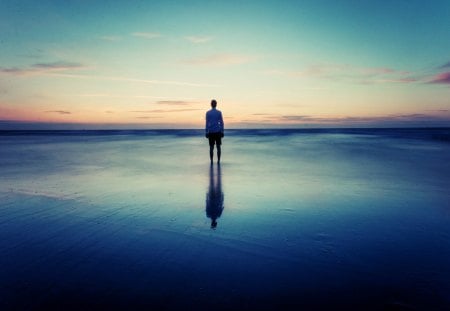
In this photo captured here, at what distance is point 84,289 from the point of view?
2.32m

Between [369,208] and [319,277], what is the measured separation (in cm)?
255

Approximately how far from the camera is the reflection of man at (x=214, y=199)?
426 centimetres

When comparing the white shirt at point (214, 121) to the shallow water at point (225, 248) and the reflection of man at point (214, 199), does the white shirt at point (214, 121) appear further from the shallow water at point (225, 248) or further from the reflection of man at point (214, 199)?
the shallow water at point (225, 248)

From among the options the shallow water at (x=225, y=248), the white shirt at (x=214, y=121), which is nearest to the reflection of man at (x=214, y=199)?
the shallow water at (x=225, y=248)

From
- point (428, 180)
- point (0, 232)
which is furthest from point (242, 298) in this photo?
point (428, 180)

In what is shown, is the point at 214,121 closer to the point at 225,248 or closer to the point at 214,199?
the point at 214,199

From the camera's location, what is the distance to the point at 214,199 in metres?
5.23

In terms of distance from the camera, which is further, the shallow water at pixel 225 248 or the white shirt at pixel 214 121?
the white shirt at pixel 214 121

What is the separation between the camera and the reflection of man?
4.26 m

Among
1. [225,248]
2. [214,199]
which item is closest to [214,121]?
[214,199]

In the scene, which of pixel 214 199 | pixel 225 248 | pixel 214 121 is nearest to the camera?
pixel 225 248

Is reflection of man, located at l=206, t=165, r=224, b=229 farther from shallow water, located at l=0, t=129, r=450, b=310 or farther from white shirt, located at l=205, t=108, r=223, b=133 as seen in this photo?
white shirt, located at l=205, t=108, r=223, b=133

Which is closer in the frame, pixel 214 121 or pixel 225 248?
pixel 225 248

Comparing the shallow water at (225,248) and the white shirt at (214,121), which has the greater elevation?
the white shirt at (214,121)
